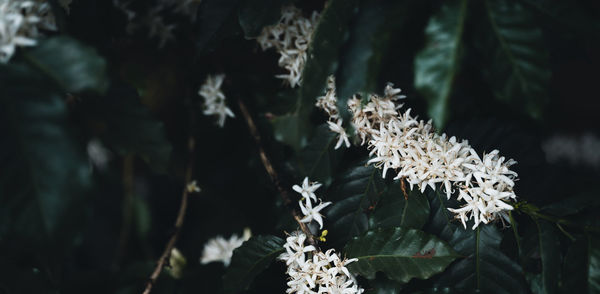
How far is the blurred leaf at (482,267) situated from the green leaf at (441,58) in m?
0.46

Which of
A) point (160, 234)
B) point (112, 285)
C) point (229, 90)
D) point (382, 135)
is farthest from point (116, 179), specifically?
point (382, 135)

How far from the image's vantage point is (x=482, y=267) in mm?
868

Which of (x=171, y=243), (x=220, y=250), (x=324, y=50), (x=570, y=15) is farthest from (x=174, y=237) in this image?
(x=570, y=15)

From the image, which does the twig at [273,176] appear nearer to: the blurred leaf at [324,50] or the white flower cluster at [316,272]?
the white flower cluster at [316,272]

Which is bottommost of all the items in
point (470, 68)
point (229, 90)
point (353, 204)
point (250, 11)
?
point (353, 204)

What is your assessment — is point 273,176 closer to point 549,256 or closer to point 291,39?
point 291,39

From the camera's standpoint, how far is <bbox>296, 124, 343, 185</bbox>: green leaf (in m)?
0.96

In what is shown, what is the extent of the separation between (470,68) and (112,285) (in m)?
1.16

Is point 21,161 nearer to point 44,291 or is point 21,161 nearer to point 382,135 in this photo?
point 44,291

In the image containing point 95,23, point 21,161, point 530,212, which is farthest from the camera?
point 95,23

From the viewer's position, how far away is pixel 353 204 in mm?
930

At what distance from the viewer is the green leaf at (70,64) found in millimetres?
561

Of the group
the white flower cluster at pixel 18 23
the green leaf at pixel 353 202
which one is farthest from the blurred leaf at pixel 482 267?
the white flower cluster at pixel 18 23

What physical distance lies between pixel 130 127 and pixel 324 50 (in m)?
0.34
